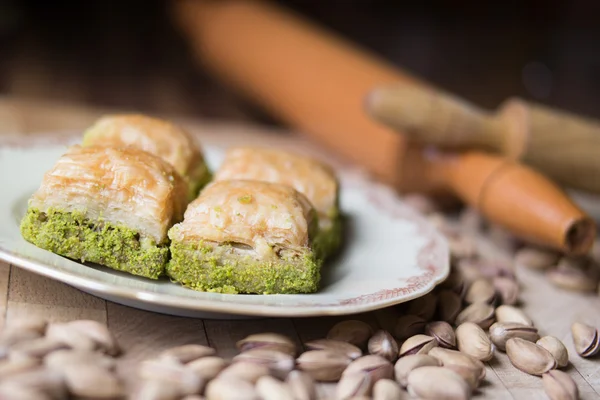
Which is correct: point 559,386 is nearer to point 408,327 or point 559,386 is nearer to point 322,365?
point 408,327

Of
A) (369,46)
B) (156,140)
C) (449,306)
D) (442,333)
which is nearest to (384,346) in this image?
(442,333)

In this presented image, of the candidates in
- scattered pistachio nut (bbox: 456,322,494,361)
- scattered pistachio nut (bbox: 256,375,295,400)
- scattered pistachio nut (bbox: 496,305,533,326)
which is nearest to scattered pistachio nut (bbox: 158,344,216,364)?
scattered pistachio nut (bbox: 256,375,295,400)

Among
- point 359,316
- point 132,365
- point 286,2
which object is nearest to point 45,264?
point 132,365

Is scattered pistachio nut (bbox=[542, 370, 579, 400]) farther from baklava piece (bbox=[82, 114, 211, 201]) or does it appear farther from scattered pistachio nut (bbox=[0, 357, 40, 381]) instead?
scattered pistachio nut (bbox=[0, 357, 40, 381])

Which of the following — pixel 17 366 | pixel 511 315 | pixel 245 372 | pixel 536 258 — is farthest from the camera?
pixel 536 258

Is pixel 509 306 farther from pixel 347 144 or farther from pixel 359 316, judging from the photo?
pixel 347 144

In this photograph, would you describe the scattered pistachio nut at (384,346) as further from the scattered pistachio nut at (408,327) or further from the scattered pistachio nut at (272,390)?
the scattered pistachio nut at (272,390)
